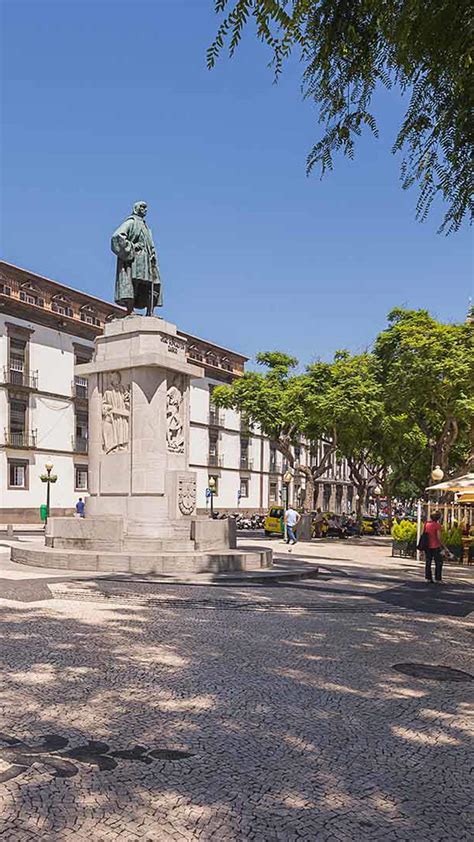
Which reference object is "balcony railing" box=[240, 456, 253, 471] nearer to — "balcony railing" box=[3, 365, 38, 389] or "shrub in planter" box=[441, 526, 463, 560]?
"balcony railing" box=[3, 365, 38, 389]

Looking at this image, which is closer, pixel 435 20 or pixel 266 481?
pixel 435 20

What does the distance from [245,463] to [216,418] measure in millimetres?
6457

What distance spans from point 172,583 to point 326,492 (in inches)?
2972

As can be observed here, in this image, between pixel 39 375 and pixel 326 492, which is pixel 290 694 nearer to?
pixel 39 375

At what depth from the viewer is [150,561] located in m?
14.2

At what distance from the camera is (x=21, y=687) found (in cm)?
582

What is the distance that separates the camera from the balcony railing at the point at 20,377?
43688 millimetres

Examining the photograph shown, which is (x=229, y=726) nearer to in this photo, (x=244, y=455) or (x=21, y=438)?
(x=21, y=438)

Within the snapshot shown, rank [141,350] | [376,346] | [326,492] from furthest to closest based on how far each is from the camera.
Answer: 1. [326,492]
2. [376,346]
3. [141,350]

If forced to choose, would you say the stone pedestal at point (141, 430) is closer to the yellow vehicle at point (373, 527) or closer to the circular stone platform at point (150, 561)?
the circular stone platform at point (150, 561)

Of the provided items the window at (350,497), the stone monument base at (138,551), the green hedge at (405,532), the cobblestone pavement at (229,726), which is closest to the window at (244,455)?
the window at (350,497)

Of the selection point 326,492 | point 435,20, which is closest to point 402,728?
point 435,20

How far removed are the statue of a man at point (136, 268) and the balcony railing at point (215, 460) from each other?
4382 cm

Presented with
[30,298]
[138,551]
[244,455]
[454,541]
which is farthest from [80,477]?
[138,551]
